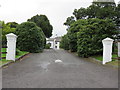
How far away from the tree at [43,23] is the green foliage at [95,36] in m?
31.3

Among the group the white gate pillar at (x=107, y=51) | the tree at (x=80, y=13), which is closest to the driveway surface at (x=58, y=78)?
the white gate pillar at (x=107, y=51)

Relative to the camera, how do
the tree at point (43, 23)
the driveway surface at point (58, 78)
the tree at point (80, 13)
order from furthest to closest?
the tree at point (43, 23) → the tree at point (80, 13) → the driveway surface at point (58, 78)

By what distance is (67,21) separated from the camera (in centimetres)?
3600

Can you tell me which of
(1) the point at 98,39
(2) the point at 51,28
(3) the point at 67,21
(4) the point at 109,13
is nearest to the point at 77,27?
(4) the point at 109,13

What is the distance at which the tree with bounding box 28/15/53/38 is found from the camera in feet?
146

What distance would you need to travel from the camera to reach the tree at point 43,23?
146 ft

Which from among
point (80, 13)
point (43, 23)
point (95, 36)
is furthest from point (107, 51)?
point (43, 23)

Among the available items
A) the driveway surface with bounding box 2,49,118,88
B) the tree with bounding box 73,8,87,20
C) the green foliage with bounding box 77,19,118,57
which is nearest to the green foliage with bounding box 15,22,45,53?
the green foliage with bounding box 77,19,118,57

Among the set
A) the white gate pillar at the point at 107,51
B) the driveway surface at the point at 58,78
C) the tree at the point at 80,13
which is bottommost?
the driveway surface at the point at 58,78

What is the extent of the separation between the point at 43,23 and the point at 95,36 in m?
32.6

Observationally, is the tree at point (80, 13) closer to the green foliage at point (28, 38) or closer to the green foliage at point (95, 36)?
the green foliage at point (28, 38)

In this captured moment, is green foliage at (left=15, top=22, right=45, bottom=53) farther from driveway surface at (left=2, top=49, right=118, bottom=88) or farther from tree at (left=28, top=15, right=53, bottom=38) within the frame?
tree at (left=28, top=15, right=53, bottom=38)

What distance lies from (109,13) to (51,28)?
30.1 meters

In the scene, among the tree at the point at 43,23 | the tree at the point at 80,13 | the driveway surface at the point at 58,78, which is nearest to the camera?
the driveway surface at the point at 58,78
